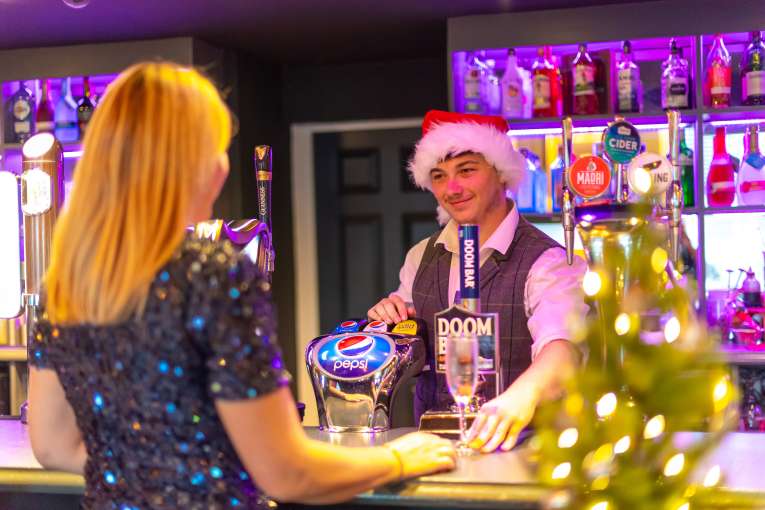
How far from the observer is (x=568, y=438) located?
102cm

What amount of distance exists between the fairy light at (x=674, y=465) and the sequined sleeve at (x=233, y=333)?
44 cm

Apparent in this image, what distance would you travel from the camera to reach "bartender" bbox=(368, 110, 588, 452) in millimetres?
2271

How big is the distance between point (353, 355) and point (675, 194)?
74 cm

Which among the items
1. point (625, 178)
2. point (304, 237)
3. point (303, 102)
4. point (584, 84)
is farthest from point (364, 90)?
point (625, 178)

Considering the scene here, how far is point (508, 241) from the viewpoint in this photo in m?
2.51

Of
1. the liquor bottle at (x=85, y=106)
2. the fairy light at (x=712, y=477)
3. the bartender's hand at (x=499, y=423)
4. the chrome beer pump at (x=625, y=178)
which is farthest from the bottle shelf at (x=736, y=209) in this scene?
the fairy light at (x=712, y=477)

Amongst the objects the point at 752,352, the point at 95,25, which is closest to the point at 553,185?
the point at 752,352

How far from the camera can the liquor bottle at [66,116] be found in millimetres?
4410

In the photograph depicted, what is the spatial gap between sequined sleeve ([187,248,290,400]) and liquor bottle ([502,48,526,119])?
9.62 feet

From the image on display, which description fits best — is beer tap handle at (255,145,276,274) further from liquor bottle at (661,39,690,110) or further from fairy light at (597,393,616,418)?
liquor bottle at (661,39,690,110)

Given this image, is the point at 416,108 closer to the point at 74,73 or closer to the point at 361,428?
the point at 74,73

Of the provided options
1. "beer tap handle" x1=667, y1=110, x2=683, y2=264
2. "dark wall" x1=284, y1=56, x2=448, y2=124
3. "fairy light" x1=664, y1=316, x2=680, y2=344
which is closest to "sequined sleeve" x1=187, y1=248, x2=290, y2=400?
"fairy light" x1=664, y1=316, x2=680, y2=344

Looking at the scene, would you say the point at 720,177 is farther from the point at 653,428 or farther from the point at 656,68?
the point at 653,428

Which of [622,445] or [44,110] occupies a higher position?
[44,110]
